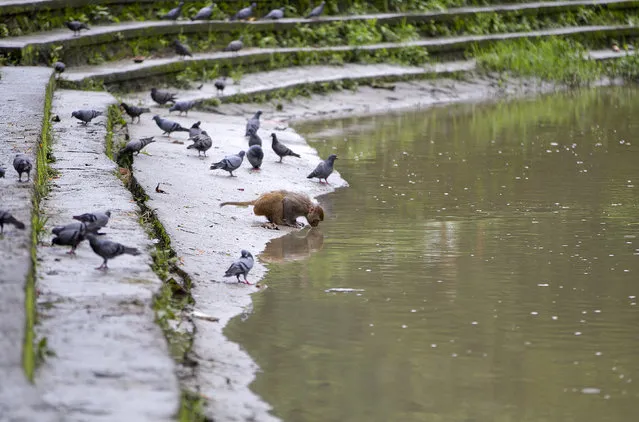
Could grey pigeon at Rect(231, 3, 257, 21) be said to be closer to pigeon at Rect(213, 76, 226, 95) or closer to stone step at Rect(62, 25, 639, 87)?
stone step at Rect(62, 25, 639, 87)

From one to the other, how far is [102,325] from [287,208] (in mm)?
3982

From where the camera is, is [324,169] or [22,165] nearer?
[22,165]

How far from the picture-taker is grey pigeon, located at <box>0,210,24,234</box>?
18.9ft

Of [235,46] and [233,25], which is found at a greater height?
[233,25]

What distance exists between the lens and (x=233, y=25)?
18797 mm

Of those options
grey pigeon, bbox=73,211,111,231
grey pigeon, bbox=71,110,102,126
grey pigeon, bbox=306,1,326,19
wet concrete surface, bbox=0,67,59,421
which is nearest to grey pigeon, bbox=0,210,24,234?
wet concrete surface, bbox=0,67,59,421

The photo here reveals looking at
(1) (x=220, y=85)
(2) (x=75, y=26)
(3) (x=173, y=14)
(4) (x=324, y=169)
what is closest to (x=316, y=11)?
(3) (x=173, y=14)

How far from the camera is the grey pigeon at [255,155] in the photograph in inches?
421

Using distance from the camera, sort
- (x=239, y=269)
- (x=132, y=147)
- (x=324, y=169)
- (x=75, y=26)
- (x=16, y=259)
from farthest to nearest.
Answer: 1. (x=75, y=26)
2. (x=324, y=169)
3. (x=132, y=147)
4. (x=239, y=269)
5. (x=16, y=259)

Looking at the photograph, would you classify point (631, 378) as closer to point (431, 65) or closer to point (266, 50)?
point (266, 50)

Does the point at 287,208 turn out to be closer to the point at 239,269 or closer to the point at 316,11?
the point at 239,269

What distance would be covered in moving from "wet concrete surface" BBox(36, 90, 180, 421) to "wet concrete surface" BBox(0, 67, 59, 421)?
0.15 m

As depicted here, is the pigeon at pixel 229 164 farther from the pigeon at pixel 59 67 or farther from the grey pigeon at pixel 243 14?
the grey pigeon at pixel 243 14

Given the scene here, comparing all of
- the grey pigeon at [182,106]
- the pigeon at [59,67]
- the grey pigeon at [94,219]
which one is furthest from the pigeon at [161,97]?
the grey pigeon at [94,219]
